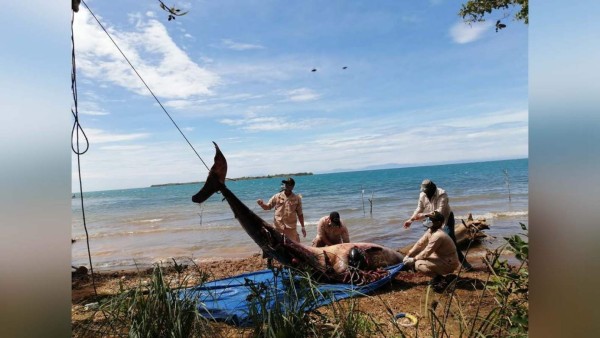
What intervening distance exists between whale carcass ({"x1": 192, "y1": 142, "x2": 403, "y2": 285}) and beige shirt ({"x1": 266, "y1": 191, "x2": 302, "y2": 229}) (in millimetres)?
1310

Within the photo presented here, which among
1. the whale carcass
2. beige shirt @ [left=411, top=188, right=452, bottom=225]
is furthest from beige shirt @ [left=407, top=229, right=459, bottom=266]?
beige shirt @ [left=411, top=188, right=452, bottom=225]

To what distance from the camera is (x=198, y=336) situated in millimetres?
2158

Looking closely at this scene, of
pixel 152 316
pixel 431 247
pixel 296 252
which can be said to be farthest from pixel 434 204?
pixel 152 316

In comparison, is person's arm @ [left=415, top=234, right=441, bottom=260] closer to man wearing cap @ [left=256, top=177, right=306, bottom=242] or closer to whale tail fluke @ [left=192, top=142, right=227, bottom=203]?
man wearing cap @ [left=256, top=177, right=306, bottom=242]

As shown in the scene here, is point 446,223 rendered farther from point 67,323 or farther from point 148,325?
point 67,323

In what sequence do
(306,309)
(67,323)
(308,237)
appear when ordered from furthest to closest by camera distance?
(308,237) < (306,309) < (67,323)

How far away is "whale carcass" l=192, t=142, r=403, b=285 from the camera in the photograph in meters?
4.70

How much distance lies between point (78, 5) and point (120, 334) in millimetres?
1849

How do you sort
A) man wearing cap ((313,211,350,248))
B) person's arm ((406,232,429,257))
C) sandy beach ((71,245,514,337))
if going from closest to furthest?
sandy beach ((71,245,514,337)) → person's arm ((406,232,429,257)) → man wearing cap ((313,211,350,248))

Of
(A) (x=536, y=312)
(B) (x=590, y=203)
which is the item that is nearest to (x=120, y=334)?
(A) (x=536, y=312)

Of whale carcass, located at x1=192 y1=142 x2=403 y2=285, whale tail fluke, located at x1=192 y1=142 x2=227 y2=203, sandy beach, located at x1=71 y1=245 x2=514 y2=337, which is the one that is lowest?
sandy beach, located at x1=71 y1=245 x2=514 y2=337

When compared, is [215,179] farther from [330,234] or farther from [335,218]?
[330,234]

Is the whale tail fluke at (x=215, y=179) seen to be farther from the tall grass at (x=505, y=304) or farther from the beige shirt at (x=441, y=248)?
the tall grass at (x=505, y=304)

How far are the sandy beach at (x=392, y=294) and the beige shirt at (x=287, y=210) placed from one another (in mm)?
1115
